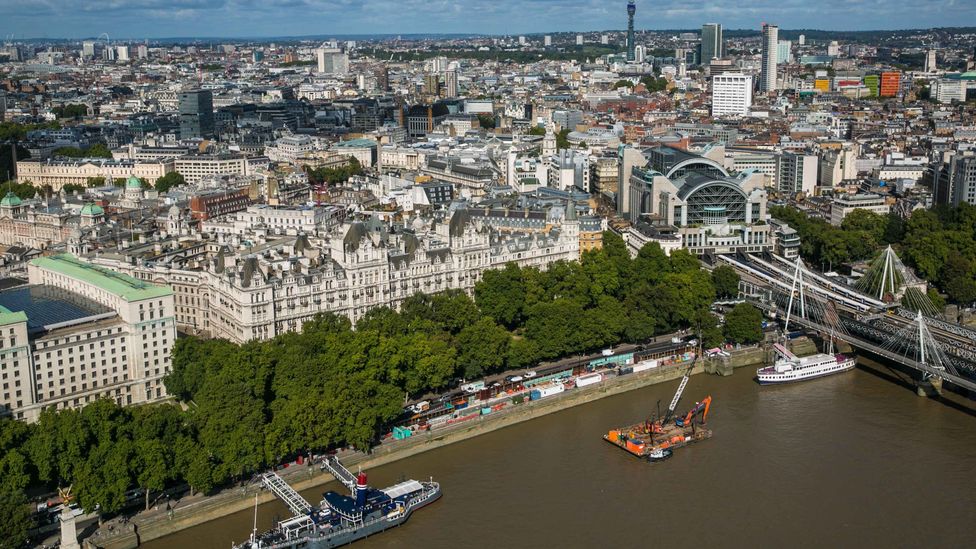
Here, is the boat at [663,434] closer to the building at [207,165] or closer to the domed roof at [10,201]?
the domed roof at [10,201]

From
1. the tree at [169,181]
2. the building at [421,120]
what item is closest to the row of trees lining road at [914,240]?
the tree at [169,181]

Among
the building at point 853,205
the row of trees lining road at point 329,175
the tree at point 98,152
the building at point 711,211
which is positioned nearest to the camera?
the building at point 711,211

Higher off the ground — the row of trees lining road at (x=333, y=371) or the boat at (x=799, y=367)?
the row of trees lining road at (x=333, y=371)

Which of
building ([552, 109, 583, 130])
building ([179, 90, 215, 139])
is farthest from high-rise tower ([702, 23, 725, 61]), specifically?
building ([179, 90, 215, 139])

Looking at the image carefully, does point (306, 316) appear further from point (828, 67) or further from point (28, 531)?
point (828, 67)

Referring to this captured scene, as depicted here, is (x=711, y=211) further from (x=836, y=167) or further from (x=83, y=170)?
(x=83, y=170)

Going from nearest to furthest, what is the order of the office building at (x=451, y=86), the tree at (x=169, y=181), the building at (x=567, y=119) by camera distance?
the tree at (x=169, y=181) → the building at (x=567, y=119) → the office building at (x=451, y=86)

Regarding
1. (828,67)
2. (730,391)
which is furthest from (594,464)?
(828,67)
